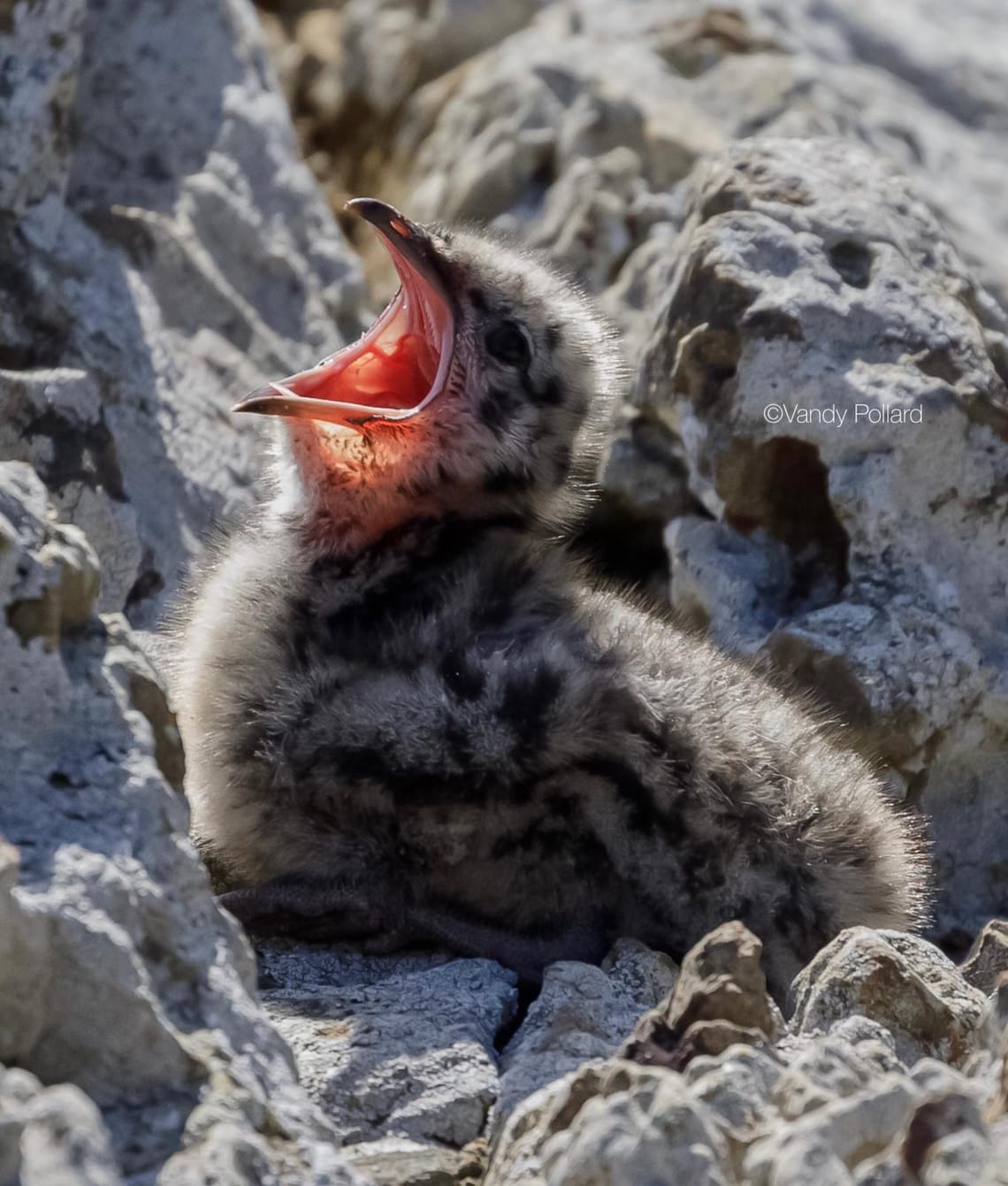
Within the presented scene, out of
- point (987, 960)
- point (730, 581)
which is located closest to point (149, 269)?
point (730, 581)

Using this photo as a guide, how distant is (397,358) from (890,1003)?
2101mm

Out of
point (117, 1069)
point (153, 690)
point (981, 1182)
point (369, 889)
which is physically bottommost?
point (369, 889)

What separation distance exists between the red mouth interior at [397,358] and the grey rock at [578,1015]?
1504 millimetres

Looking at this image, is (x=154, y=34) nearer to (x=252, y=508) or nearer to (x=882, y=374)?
(x=252, y=508)

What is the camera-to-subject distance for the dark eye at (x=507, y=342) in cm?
475

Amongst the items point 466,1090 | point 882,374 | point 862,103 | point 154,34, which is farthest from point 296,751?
Answer: point 862,103

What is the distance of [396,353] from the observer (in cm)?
485

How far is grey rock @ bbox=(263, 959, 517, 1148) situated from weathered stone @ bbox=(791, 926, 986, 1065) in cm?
57

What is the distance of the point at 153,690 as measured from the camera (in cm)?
307

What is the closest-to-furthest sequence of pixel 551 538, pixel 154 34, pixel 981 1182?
pixel 981 1182, pixel 551 538, pixel 154 34

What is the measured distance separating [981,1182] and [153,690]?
142 centimetres

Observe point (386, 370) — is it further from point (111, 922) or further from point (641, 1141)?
point (641, 1141)

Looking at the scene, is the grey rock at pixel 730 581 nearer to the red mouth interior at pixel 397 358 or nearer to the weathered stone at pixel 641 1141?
the red mouth interior at pixel 397 358

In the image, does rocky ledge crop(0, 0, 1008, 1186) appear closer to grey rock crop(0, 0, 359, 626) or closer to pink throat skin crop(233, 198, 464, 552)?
grey rock crop(0, 0, 359, 626)
